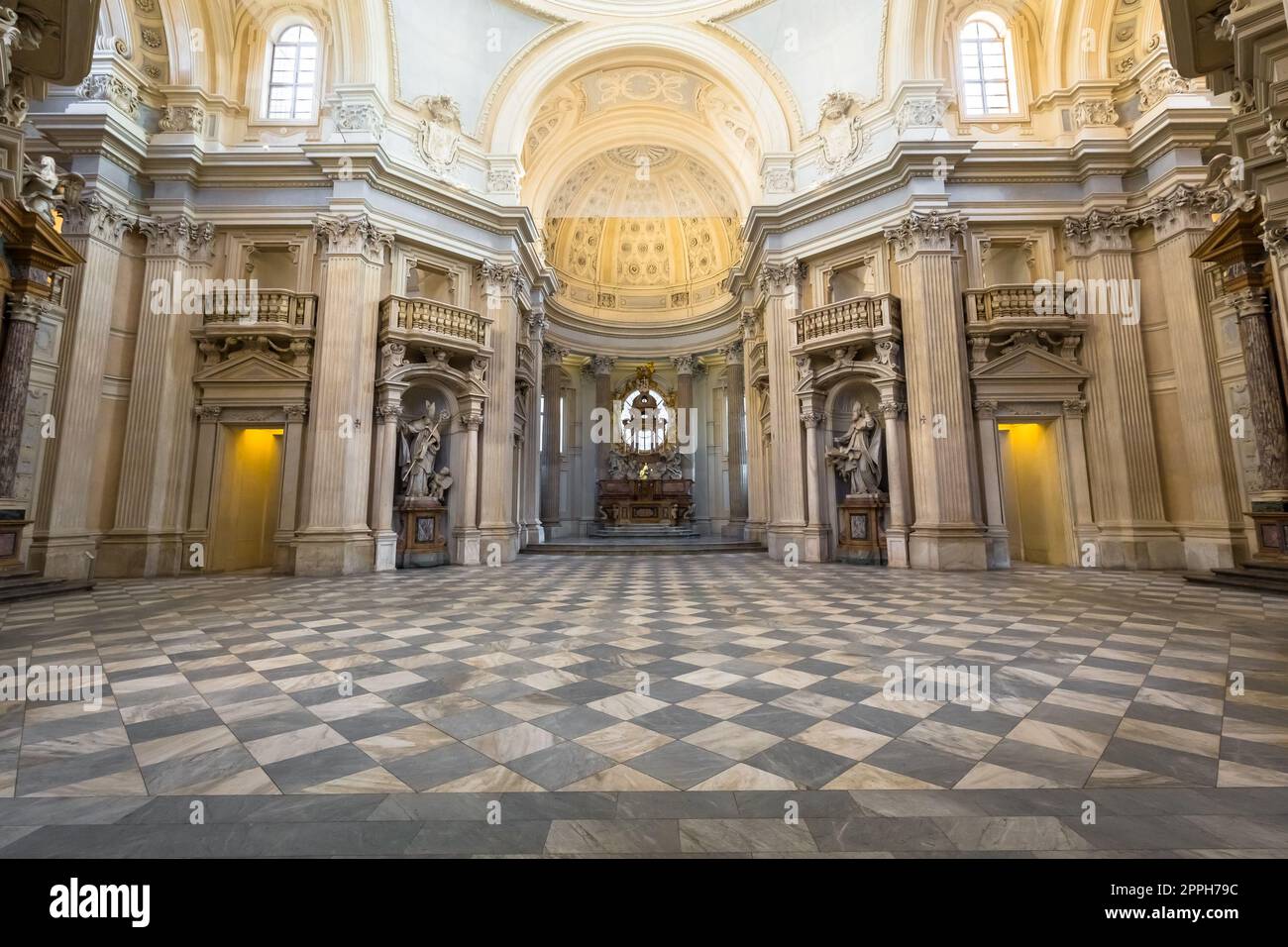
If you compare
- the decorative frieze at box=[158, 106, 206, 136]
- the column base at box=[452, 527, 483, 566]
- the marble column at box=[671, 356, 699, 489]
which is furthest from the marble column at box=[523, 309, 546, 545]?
the decorative frieze at box=[158, 106, 206, 136]

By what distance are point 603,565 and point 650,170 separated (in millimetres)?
17741

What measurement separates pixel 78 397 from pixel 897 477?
17.4 meters

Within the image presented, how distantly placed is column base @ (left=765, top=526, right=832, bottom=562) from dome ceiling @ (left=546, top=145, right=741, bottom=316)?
13.2 metres

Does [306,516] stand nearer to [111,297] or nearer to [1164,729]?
[111,297]

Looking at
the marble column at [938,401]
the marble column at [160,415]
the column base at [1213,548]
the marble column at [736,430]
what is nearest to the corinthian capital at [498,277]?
the marble column at [160,415]

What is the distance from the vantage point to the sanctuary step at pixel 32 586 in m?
7.93

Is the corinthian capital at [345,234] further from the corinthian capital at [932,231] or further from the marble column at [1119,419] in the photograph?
the marble column at [1119,419]

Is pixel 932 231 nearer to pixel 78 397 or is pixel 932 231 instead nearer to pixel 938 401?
pixel 938 401

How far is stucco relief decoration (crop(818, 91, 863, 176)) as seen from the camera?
1427 centimetres

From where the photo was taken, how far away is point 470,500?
14.1m

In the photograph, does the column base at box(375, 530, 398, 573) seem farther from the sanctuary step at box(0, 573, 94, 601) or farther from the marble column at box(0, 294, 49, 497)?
the marble column at box(0, 294, 49, 497)

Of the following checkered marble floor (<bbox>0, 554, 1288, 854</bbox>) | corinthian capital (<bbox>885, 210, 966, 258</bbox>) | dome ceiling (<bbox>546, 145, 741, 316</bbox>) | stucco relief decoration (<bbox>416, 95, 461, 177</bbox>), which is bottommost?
checkered marble floor (<bbox>0, 554, 1288, 854</bbox>)

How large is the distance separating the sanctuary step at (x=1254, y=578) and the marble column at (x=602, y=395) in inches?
734

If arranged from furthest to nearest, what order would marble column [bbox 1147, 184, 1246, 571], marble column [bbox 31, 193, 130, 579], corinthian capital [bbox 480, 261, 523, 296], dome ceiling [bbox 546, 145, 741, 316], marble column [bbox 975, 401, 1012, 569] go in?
dome ceiling [bbox 546, 145, 741, 316], corinthian capital [bbox 480, 261, 523, 296], marble column [bbox 975, 401, 1012, 569], marble column [bbox 1147, 184, 1246, 571], marble column [bbox 31, 193, 130, 579]
